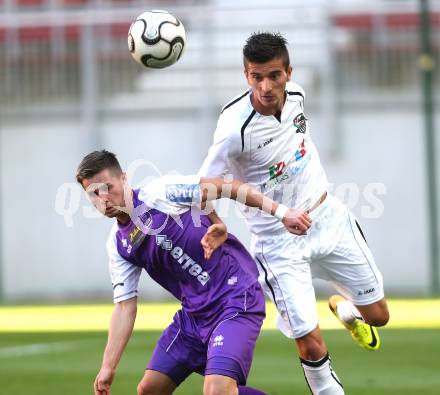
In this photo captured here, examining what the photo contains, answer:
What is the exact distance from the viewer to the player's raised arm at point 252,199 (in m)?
6.16

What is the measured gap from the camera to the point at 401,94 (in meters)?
16.5

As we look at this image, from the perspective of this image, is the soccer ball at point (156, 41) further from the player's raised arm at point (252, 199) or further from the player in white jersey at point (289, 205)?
the player's raised arm at point (252, 199)

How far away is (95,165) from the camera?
5918 mm

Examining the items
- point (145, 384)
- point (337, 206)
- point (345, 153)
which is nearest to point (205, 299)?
point (145, 384)

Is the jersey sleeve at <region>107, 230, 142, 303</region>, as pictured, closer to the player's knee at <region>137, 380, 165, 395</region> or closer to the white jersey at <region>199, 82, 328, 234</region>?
the player's knee at <region>137, 380, 165, 395</region>

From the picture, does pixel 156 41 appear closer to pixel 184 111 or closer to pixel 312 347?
pixel 312 347

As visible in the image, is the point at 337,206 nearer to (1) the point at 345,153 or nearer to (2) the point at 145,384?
(2) the point at 145,384

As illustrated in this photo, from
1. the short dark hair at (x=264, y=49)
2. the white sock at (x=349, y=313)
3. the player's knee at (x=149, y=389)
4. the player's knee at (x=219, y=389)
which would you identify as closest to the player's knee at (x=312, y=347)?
the white sock at (x=349, y=313)

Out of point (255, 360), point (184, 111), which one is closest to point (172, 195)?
point (255, 360)

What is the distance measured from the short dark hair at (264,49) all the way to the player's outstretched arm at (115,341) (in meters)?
1.65

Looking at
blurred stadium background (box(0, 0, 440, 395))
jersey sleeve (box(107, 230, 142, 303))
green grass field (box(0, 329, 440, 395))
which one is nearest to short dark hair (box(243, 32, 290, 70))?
jersey sleeve (box(107, 230, 142, 303))

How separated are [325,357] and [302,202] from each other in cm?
101

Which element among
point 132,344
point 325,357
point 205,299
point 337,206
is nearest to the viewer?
point 205,299

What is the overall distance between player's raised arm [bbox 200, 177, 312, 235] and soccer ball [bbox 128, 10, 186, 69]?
121cm
